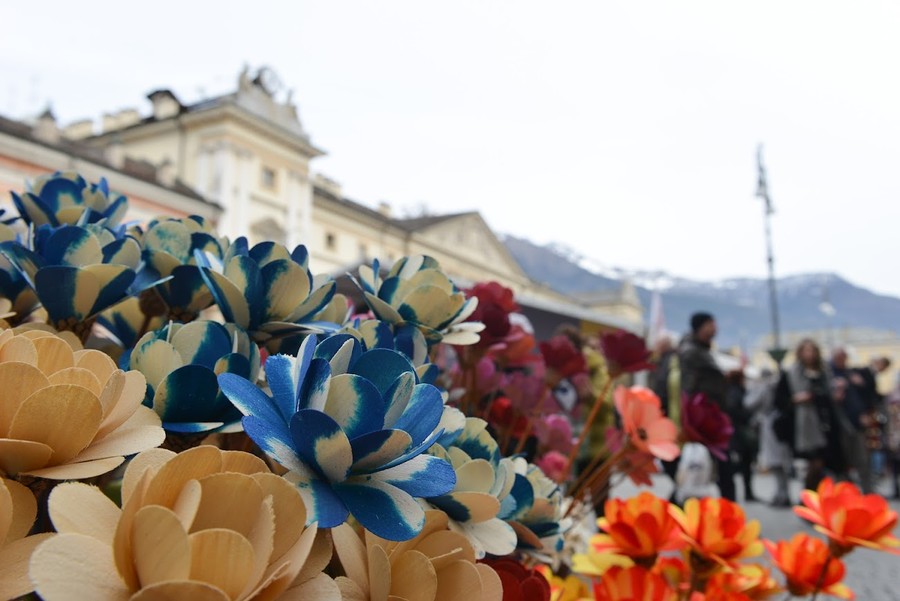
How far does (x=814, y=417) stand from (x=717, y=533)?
192 inches

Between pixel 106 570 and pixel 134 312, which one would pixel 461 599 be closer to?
pixel 106 570

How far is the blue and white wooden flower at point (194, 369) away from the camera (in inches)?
15.1

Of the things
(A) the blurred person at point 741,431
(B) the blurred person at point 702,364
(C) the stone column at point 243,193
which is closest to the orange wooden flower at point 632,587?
(B) the blurred person at point 702,364

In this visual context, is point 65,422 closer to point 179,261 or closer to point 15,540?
point 15,540

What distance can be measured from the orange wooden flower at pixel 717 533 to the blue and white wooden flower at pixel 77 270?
64cm

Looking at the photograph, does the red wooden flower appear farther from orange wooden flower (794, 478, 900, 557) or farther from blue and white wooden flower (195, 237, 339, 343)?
blue and white wooden flower (195, 237, 339, 343)

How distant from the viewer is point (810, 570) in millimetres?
819

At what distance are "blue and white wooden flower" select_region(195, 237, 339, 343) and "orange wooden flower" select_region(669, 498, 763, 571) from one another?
1.68 feet

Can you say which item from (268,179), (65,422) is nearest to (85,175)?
(268,179)

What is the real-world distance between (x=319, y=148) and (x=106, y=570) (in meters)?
22.6

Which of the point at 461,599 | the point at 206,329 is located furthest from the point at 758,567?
the point at 206,329

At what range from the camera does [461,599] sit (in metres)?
0.35

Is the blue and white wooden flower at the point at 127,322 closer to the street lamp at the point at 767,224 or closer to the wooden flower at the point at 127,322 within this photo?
the wooden flower at the point at 127,322

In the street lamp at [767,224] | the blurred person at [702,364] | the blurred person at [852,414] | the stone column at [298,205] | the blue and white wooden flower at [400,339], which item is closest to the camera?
the blue and white wooden flower at [400,339]
